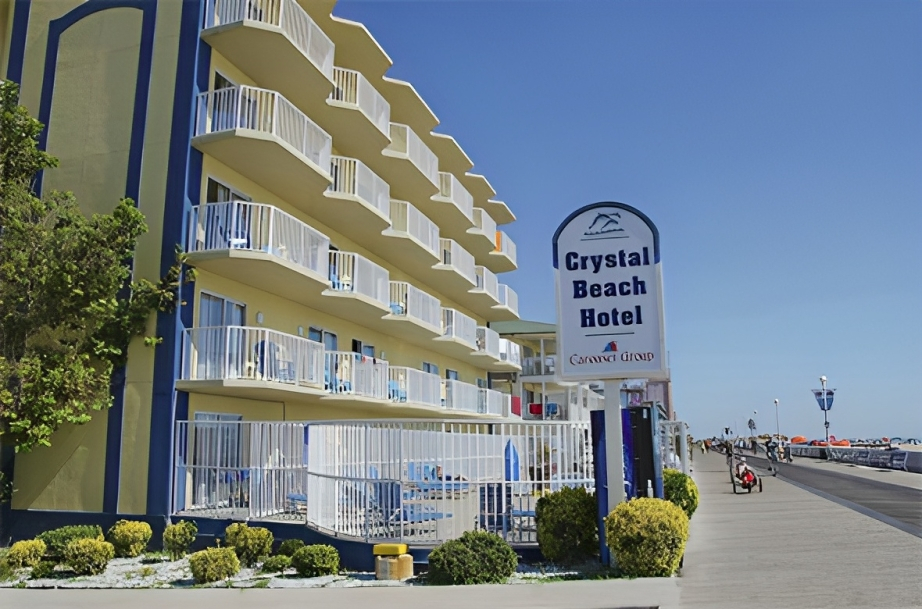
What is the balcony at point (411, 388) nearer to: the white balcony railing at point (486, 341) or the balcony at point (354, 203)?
the balcony at point (354, 203)

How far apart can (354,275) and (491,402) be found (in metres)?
14.6

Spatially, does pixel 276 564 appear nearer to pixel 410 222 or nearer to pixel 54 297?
pixel 54 297

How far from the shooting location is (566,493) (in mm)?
12453

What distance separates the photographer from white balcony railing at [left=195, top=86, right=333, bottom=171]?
17656 mm

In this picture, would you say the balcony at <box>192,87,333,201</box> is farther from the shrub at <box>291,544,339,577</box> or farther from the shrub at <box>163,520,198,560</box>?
the shrub at <box>291,544,339,577</box>

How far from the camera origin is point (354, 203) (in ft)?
74.0

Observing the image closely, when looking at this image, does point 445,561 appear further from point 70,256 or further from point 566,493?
point 70,256

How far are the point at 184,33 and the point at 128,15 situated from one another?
1762mm

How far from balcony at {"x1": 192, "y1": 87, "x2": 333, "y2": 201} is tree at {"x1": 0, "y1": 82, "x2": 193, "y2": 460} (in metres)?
2.67

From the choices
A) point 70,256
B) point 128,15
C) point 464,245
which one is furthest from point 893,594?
point 464,245

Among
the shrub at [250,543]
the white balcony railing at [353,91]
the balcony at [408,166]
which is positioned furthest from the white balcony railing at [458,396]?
the shrub at [250,543]

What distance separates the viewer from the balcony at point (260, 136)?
17.5 metres

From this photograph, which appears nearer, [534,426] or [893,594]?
[893,594]

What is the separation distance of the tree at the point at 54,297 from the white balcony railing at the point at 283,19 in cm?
459
